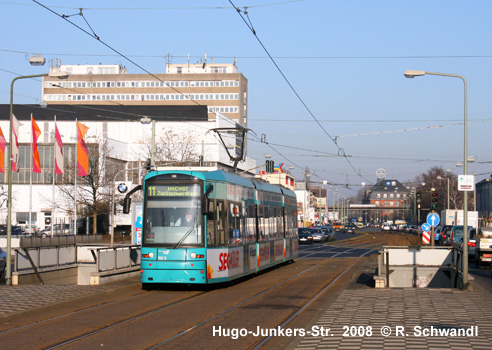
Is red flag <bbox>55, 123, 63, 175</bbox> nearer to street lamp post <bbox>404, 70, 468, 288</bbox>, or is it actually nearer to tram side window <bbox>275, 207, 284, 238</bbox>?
tram side window <bbox>275, 207, 284, 238</bbox>

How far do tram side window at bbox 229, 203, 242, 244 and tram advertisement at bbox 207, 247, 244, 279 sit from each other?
292 mm

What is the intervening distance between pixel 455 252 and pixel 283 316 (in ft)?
36.6

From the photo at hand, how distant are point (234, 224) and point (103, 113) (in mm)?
71035

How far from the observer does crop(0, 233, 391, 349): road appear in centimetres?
1066

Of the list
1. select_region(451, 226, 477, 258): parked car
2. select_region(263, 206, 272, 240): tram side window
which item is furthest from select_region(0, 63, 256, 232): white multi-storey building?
select_region(451, 226, 477, 258): parked car

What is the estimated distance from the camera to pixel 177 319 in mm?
13242

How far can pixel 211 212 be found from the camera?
1866cm

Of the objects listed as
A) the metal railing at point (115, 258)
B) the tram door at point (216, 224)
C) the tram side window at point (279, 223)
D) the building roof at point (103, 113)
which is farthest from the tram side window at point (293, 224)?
the building roof at point (103, 113)

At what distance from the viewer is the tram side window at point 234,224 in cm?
2002

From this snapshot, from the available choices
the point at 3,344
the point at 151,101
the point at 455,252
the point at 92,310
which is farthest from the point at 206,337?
the point at 151,101

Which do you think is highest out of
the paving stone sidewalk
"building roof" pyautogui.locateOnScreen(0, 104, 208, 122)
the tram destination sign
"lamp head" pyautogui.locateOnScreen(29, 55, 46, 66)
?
"building roof" pyautogui.locateOnScreen(0, 104, 208, 122)

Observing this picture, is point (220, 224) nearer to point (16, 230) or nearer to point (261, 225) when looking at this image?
point (261, 225)

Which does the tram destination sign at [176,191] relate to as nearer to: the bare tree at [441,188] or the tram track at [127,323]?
the tram track at [127,323]

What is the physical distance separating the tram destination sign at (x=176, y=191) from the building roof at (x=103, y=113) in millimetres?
63871
